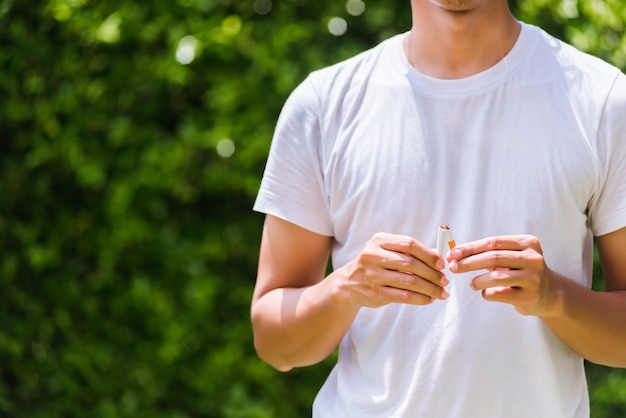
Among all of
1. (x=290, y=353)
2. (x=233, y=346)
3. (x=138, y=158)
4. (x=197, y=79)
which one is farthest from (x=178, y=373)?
(x=290, y=353)

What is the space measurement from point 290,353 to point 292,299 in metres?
0.13

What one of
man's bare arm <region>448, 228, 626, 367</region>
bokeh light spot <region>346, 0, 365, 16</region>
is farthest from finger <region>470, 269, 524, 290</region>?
bokeh light spot <region>346, 0, 365, 16</region>

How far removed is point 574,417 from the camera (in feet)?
6.27

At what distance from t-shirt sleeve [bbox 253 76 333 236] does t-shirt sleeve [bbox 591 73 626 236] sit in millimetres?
563

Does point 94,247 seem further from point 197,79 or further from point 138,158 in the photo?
point 197,79

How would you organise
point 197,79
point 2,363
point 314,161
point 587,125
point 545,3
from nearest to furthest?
1. point 587,125
2. point 314,161
3. point 545,3
4. point 197,79
5. point 2,363

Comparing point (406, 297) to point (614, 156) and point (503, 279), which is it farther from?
point (614, 156)

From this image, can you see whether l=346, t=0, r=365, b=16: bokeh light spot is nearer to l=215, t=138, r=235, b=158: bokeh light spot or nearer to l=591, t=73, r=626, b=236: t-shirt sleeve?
l=215, t=138, r=235, b=158: bokeh light spot

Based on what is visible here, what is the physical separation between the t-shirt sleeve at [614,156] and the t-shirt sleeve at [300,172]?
56 cm

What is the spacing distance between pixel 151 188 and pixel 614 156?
7.41 feet

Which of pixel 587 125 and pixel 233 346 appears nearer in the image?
pixel 587 125

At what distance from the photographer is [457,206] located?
1.90 metres

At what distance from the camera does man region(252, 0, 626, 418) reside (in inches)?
72.3

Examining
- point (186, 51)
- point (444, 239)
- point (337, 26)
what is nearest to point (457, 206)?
point (444, 239)
